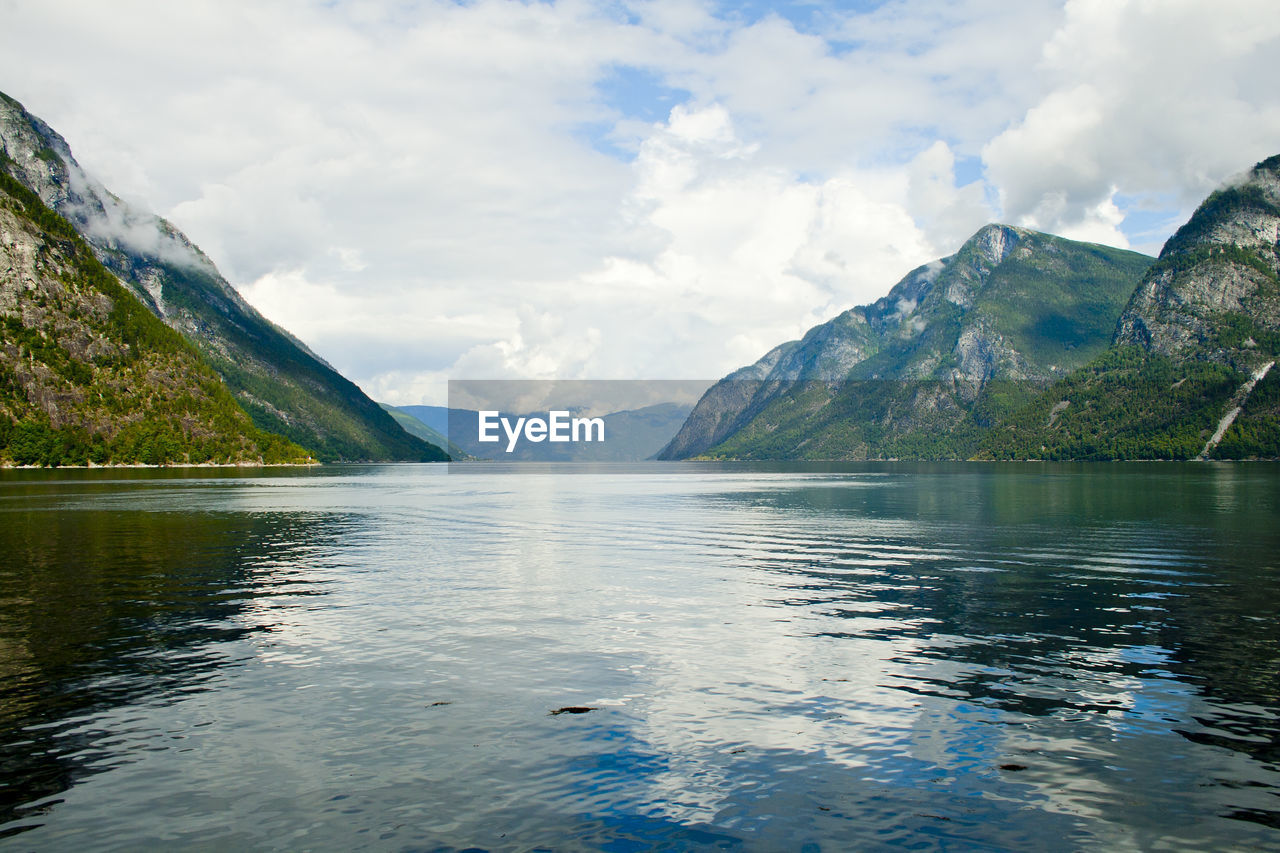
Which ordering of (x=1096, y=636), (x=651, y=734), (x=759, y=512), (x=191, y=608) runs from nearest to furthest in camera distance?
(x=651, y=734) < (x=1096, y=636) < (x=191, y=608) < (x=759, y=512)

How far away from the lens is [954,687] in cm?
2180

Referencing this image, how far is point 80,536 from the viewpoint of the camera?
59.8 meters

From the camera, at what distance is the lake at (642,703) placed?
45.0 ft

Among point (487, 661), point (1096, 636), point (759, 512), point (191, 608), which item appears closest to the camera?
point (487, 661)

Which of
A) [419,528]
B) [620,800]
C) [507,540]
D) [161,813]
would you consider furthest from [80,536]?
[620,800]

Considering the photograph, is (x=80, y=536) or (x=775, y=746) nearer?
(x=775, y=746)

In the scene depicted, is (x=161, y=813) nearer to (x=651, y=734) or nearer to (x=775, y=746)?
(x=651, y=734)

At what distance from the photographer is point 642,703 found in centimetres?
2064

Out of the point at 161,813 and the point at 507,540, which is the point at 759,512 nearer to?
the point at 507,540

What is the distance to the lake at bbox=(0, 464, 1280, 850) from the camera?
540 inches

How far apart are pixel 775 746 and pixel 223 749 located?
39.4ft

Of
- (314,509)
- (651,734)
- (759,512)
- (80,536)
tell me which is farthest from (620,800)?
(314,509)

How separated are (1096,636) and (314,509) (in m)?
87.1

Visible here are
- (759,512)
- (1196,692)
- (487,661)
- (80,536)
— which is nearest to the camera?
(1196,692)
